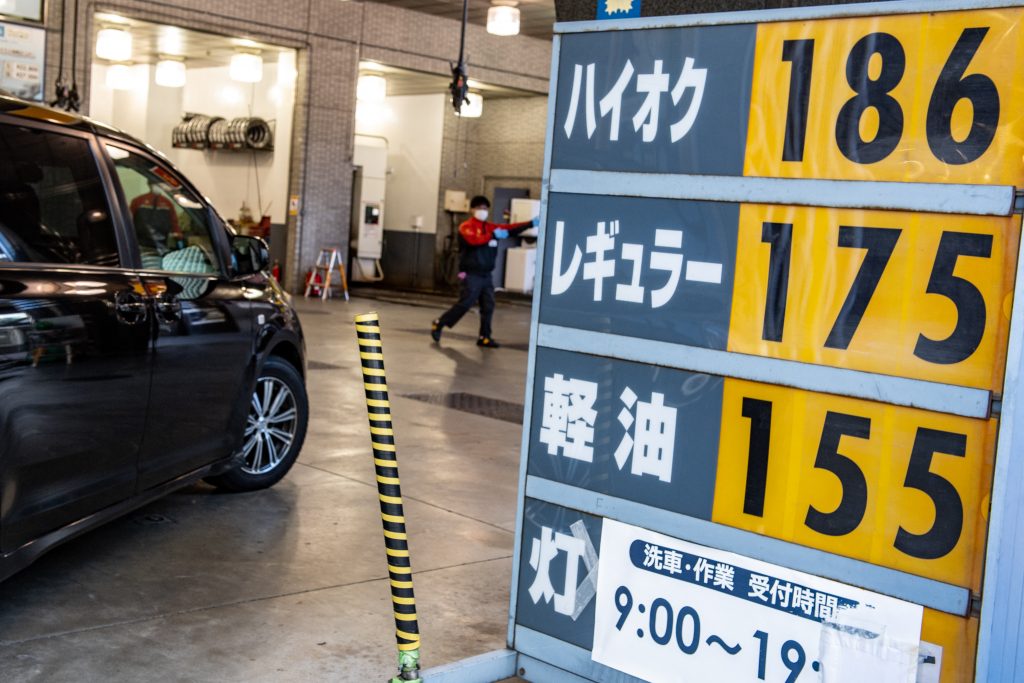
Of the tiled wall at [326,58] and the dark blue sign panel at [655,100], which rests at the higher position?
the tiled wall at [326,58]

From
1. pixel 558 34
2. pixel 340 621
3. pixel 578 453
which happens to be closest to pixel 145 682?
pixel 340 621

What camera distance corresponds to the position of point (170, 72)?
70.1 feet

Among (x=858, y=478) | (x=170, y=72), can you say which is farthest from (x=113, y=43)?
(x=858, y=478)

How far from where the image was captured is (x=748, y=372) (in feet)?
10.2

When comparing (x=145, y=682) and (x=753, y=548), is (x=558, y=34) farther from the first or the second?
(x=145, y=682)

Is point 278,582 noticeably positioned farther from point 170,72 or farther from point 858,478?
point 170,72

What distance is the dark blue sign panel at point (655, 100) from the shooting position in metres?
3.13

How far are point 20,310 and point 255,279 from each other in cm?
209

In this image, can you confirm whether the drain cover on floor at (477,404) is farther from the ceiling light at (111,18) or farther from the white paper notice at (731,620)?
the ceiling light at (111,18)

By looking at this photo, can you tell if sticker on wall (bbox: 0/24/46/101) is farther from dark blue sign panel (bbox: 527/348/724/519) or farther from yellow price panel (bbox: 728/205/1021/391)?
yellow price panel (bbox: 728/205/1021/391)

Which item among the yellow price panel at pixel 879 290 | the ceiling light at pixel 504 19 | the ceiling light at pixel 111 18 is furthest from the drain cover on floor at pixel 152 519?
the ceiling light at pixel 111 18

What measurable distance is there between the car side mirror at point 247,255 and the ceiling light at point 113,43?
1455cm

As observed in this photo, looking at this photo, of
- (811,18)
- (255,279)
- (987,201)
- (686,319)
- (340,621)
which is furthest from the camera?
(255,279)

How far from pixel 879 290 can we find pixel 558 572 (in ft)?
4.32
